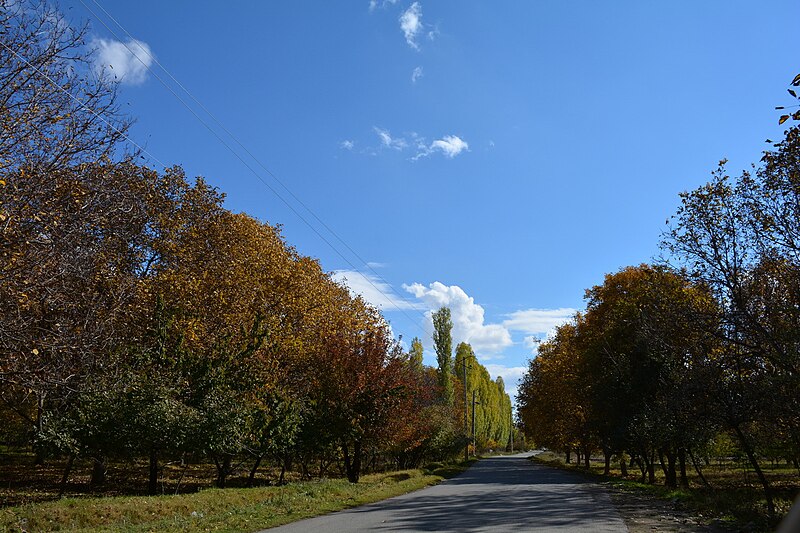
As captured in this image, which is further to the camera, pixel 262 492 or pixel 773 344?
pixel 262 492

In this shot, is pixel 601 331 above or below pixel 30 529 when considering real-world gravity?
above

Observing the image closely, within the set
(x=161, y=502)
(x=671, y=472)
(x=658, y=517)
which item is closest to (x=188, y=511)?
(x=161, y=502)

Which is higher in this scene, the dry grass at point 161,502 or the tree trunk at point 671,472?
the tree trunk at point 671,472

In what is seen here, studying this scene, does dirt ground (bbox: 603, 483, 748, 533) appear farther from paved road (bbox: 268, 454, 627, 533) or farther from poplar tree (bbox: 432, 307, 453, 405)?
poplar tree (bbox: 432, 307, 453, 405)

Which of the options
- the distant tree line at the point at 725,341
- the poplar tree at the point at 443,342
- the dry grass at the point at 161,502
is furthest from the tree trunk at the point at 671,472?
the poplar tree at the point at 443,342

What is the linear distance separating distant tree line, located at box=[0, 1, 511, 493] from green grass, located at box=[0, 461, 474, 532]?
7.80ft

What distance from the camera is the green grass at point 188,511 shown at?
13.1 m

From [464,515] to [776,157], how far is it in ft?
35.0

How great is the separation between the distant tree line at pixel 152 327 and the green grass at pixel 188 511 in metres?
2.38

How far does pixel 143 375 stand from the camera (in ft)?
63.7

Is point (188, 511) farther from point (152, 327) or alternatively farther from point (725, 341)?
point (725, 341)

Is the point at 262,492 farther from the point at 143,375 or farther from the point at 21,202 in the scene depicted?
the point at 21,202

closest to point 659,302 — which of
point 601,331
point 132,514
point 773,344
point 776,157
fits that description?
point 773,344

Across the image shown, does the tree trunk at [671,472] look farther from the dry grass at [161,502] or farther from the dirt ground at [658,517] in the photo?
the dry grass at [161,502]
